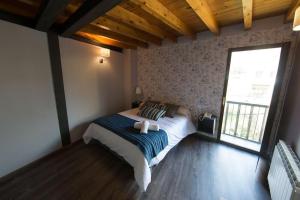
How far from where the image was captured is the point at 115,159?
228cm

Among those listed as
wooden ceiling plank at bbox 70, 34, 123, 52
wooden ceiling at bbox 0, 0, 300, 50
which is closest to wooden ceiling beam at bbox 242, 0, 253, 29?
wooden ceiling at bbox 0, 0, 300, 50

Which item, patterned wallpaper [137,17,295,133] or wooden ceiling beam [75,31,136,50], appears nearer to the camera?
patterned wallpaper [137,17,295,133]

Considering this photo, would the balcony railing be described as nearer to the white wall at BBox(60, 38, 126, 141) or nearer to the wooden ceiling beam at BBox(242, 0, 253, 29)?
the wooden ceiling beam at BBox(242, 0, 253, 29)

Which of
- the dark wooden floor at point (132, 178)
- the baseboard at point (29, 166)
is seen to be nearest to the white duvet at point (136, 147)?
the dark wooden floor at point (132, 178)

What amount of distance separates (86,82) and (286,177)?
3515 mm

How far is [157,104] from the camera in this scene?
3.14 m

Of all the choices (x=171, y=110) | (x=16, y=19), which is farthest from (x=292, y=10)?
(x=16, y=19)

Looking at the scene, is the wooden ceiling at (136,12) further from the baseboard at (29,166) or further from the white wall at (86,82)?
the baseboard at (29,166)

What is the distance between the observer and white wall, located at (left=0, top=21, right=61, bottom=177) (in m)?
1.78

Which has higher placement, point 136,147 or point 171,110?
point 171,110

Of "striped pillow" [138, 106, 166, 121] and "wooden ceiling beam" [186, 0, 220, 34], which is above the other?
"wooden ceiling beam" [186, 0, 220, 34]

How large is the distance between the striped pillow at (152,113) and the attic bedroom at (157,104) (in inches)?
1.0

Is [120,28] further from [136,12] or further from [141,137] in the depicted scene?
[141,137]

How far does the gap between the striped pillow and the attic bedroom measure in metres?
0.03
